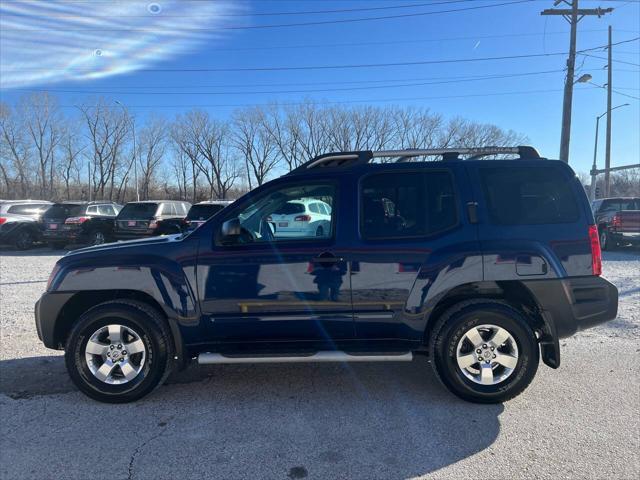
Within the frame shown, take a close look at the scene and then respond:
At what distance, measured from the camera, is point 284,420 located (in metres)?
3.25

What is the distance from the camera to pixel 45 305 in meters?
3.58

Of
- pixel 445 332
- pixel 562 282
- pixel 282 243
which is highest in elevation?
pixel 282 243

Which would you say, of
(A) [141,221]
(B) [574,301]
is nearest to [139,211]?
(A) [141,221]

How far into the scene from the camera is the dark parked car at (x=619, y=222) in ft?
43.3

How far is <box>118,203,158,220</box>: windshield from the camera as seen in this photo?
1351 centimetres

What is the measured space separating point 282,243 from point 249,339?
2.81 feet

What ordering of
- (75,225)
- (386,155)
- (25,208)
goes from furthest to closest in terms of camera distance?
(25,208) → (75,225) → (386,155)

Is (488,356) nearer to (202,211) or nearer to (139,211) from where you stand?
(202,211)

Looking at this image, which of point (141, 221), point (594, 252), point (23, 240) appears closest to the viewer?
point (594, 252)

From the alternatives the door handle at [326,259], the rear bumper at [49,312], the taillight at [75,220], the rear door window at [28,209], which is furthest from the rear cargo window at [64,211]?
the door handle at [326,259]

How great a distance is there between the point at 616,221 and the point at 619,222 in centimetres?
11

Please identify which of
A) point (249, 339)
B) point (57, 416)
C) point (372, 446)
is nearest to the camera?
point (372, 446)

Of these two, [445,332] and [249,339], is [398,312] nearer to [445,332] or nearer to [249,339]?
[445,332]

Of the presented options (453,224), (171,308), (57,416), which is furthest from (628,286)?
(57,416)
